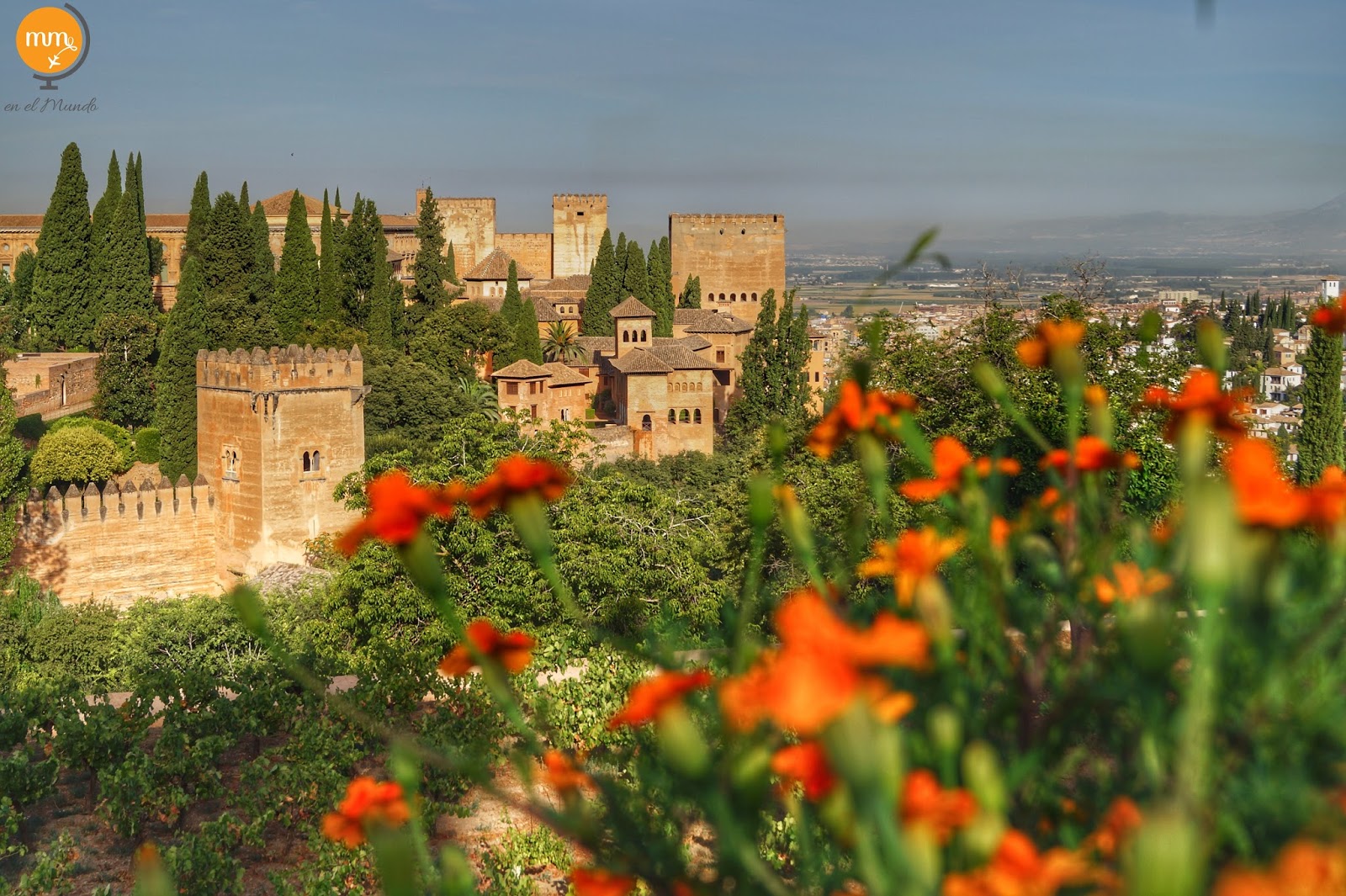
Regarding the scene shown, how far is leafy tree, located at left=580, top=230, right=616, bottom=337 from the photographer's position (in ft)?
136

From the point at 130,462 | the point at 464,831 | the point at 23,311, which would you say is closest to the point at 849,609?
the point at 464,831

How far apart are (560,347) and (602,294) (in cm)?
424

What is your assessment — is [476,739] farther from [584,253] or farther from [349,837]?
[584,253]

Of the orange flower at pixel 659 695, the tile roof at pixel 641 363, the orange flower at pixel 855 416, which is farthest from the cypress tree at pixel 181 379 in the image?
the orange flower at pixel 659 695

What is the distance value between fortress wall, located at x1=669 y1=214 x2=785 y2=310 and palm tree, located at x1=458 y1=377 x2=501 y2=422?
2307 cm

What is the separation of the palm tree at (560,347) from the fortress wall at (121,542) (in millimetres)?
17348

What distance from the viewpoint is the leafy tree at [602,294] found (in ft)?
136

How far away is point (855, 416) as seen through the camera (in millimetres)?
2176

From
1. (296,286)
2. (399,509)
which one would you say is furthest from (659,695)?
(296,286)

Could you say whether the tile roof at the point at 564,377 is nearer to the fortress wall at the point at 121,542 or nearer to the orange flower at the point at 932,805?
the fortress wall at the point at 121,542

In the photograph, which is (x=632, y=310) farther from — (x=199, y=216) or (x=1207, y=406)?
(x=1207, y=406)

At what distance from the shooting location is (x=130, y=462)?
25594mm

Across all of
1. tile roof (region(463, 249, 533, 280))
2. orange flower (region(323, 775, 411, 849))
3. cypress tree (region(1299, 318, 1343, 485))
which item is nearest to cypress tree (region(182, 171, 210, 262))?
tile roof (region(463, 249, 533, 280))

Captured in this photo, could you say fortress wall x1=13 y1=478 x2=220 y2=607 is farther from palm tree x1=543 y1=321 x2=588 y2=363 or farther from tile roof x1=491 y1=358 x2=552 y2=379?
palm tree x1=543 y1=321 x2=588 y2=363
